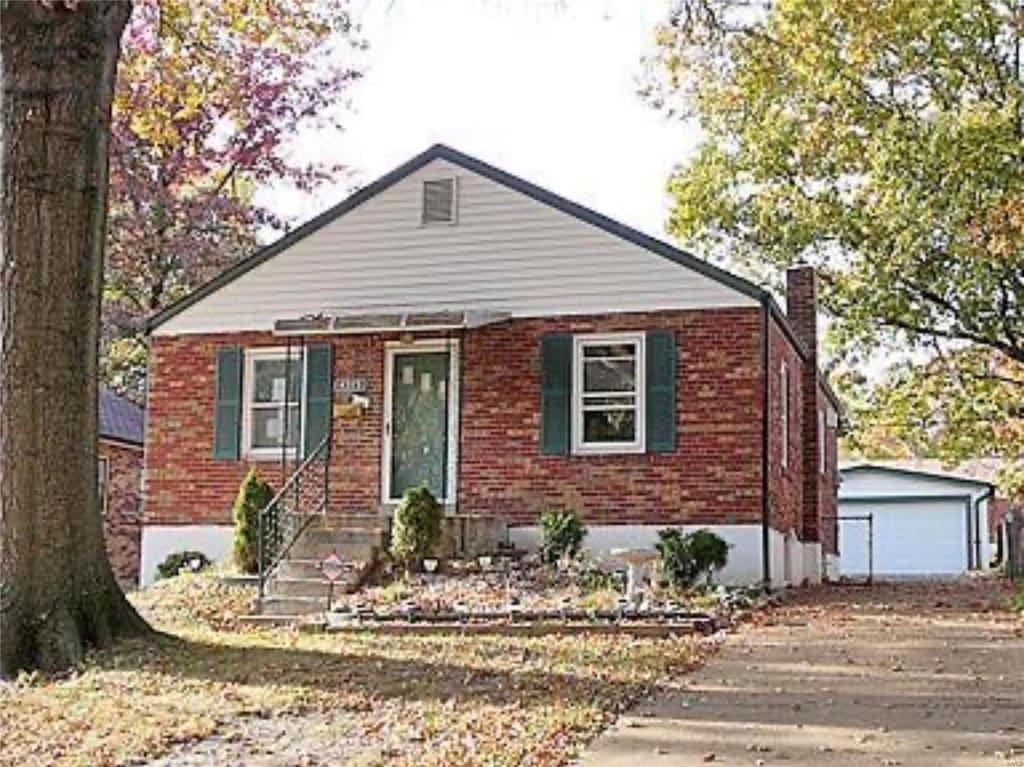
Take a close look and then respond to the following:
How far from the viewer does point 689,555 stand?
15211mm

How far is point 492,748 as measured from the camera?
7.11 metres

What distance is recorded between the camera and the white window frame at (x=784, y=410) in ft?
59.7

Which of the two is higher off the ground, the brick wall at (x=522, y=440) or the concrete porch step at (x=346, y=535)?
the brick wall at (x=522, y=440)

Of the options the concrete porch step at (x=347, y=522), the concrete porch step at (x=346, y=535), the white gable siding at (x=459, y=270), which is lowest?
the concrete porch step at (x=346, y=535)

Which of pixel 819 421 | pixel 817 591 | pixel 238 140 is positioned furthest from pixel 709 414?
pixel 238 140

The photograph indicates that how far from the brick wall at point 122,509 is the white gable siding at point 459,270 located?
22.9ft

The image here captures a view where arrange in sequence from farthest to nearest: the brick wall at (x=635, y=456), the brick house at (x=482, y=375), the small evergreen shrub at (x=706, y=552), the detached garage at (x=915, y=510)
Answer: the detached garage at (x=915, y=510) → the brick house at (x=482, y=375) → the brick wall at (x=635, y=456) → the small evergreen shrub at (x=706, y=552)

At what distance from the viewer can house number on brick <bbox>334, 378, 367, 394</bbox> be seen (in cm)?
1788

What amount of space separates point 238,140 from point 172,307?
1088 cm

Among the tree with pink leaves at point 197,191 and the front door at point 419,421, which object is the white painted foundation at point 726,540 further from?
the tree with pink leaves at point 197,191

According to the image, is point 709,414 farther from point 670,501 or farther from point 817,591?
point 817,591

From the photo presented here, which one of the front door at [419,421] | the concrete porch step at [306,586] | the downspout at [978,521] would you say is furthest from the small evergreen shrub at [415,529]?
the downspout at [978,521]

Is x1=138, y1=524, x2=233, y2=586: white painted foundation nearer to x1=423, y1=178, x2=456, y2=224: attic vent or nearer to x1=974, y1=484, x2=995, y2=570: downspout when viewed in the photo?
x1=423, y1=178, x2=456, y2=224: attic vent

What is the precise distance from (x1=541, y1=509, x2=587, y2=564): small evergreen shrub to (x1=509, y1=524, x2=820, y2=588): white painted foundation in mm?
433
